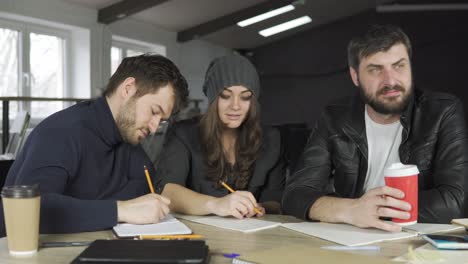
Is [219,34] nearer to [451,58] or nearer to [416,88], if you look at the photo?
[451,58]

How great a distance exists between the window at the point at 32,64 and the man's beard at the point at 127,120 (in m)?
5.09

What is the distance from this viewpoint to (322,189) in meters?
1.81

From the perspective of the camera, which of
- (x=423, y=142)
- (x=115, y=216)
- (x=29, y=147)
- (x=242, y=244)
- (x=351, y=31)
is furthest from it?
(x=351, y=31)

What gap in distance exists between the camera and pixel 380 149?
1846 millimetres

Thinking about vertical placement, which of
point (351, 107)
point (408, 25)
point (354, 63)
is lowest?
point (351, 107)

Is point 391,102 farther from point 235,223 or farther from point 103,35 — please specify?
point 103,35

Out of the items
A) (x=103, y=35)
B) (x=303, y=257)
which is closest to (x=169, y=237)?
(x=303, y=257)

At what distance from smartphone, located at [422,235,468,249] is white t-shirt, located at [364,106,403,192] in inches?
26.7

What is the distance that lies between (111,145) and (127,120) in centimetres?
10

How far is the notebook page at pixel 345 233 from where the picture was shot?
1.23m

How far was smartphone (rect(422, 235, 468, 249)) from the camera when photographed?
1.11 metres

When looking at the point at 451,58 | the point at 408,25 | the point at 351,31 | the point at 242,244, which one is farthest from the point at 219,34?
the point at 242,244

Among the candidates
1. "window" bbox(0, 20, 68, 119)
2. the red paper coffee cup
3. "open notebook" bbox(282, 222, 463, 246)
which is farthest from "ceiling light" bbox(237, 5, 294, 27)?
the red paper coffee cup

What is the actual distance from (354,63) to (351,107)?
0.49 feet
